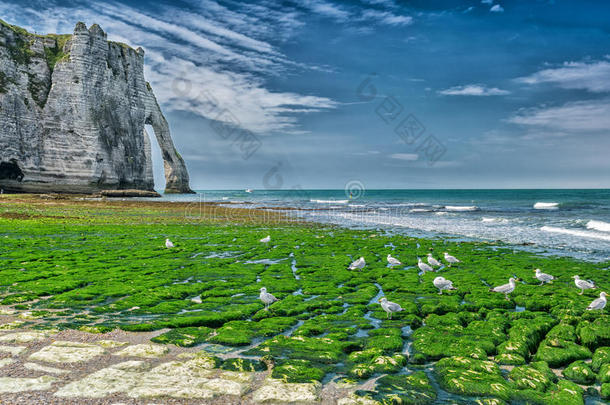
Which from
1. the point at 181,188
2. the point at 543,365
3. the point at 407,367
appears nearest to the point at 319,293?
the point at 407,367

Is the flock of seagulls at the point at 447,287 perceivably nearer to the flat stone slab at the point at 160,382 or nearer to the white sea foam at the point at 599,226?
the flat stone slab at the point at 160,382

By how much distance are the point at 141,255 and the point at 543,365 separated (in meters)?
17.6

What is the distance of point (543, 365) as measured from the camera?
724cm

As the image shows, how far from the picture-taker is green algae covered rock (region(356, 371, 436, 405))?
226 inches

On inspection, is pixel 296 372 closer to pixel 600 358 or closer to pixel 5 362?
pixel 5 362

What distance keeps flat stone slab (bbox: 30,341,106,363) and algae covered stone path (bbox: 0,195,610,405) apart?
0.03 meters

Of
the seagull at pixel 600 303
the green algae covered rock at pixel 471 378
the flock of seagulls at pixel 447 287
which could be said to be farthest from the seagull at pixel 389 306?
the seagull at pixel 600 303

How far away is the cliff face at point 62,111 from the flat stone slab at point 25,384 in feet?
247

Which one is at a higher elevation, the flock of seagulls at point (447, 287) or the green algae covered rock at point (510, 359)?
the flock of seagulls at point (447, 287)

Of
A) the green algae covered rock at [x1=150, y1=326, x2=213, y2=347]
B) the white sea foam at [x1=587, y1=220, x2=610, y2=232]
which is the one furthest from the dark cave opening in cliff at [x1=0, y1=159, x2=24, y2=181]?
the white sea foam at [x1=587, y1=220, x2=610, y2=232]

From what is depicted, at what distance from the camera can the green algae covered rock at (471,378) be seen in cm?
621

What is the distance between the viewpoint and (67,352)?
691 cm

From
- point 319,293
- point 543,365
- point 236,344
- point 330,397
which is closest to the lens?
point 330,397

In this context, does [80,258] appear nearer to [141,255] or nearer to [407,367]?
[141,255]
